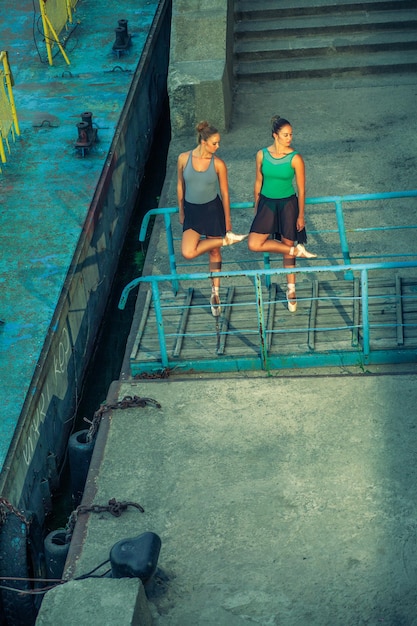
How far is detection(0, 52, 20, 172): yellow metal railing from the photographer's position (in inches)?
581

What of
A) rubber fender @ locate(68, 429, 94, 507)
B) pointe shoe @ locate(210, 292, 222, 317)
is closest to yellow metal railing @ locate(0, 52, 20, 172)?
pointe shoe @ locate(210, 292, 222, 317)

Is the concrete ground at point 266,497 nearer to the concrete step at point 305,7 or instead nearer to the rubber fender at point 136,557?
the rubber fender at point 136,557

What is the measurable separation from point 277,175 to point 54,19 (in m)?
9.22

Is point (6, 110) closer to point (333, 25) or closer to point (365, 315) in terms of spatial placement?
point (333, 25)

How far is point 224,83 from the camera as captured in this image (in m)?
14.9

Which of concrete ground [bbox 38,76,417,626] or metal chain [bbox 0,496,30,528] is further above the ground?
concrete ground [bbox 38,76,417,626]

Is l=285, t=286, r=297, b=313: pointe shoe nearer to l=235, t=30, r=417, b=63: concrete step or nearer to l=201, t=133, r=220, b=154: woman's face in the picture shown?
→ l=201, t=133, r=220, b=154: woman's face

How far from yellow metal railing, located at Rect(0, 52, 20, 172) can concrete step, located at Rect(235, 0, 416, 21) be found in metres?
3.74

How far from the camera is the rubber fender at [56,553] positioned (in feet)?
29.8

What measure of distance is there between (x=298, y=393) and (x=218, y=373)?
896mm

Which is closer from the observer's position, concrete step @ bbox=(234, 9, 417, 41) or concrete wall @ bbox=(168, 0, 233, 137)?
concrete wall @ bbox=(168, 0, 233, 137)

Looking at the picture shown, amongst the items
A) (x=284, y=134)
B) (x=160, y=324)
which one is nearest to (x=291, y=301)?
(x=160, y=324)

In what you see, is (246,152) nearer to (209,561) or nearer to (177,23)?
(177,23)

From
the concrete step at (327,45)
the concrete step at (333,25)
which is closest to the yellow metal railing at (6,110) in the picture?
the concrete step at (327,45)
